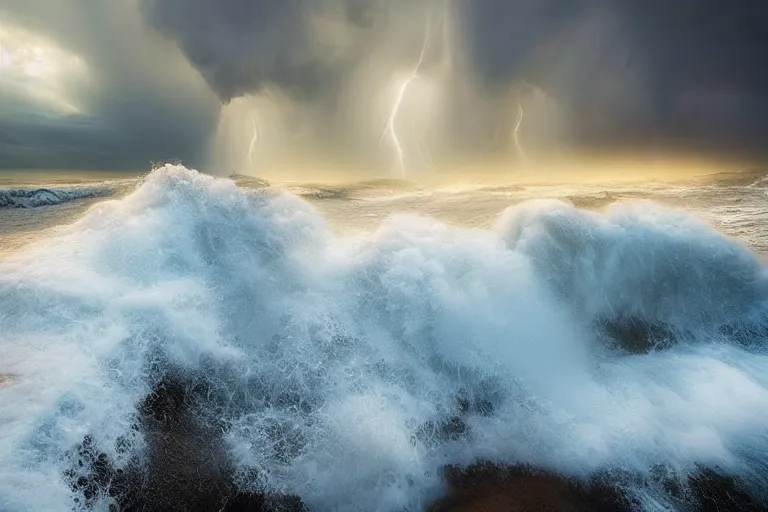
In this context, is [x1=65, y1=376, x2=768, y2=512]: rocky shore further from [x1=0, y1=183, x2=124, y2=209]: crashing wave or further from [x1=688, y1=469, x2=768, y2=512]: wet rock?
[x1=0, y1=183, x2=124, y2=209]: crashing wave

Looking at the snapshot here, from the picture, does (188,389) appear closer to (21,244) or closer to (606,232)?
(21,244)

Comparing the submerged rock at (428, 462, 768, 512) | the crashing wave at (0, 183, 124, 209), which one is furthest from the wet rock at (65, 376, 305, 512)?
the crashing wave at (0, 183, 124, 209)

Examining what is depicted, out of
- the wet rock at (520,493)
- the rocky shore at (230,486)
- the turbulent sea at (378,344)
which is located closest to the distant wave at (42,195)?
the turbulent sea at (378,344)

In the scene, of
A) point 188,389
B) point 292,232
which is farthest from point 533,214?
point 188,389

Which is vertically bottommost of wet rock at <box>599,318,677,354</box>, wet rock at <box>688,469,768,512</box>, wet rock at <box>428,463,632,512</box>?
wet rock at <box>688,469,768,512</box>

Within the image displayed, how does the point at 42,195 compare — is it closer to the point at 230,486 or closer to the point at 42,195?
the point at 42,195

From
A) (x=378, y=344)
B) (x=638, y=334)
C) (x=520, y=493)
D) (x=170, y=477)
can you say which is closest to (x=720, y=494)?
(x=520, y=493)

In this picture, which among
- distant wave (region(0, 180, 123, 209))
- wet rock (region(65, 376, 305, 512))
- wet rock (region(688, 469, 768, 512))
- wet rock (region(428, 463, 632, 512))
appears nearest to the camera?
wet rock (region(65, 376, 305, 512))

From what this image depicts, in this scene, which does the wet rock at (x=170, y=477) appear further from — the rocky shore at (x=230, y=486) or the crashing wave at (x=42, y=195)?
the crashing wave at (x=42, y=195)
